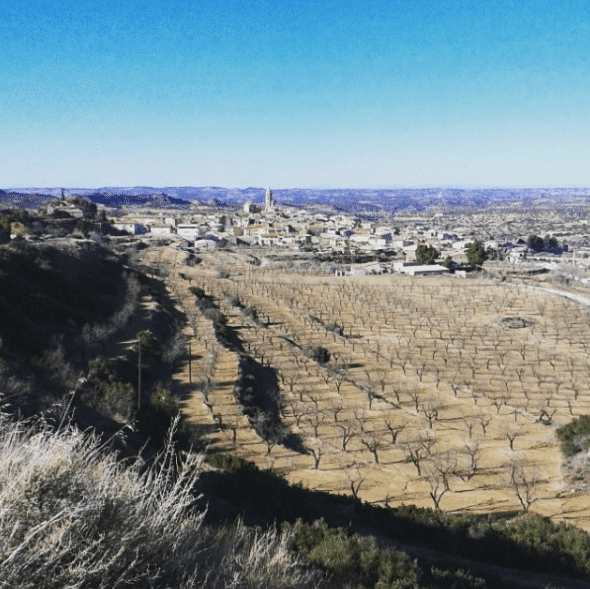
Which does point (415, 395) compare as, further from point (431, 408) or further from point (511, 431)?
point (511, 431)

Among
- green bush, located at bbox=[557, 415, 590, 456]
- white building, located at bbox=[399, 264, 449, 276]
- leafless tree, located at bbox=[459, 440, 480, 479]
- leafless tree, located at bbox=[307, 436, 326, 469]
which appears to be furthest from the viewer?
white building, located at bbox=[399, 264, 449, 276]

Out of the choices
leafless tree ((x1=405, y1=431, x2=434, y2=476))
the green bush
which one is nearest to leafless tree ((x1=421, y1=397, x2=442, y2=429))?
leafless tree ((x1=405, y1=431, x2=434, y2=476))

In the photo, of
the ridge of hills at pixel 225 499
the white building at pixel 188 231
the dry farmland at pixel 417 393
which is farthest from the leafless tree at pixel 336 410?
the white building at pixel 188 231

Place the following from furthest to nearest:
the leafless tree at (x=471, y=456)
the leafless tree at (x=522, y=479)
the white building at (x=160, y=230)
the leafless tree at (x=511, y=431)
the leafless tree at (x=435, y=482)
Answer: the white building at (x=160, y=230) < the leafless tree at (x=511, y=431) < the leafless tree at (x=471, y=456) < the leafless tree at (x=522, y=479) < the leafless tree at (x=435, y=482)

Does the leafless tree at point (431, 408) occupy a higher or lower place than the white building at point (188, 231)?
lower

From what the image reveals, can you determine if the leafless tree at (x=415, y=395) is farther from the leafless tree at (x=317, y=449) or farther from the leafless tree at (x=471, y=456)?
the leafless tree at (x=317, y=449)

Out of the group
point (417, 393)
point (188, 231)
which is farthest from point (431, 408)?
point (188, 231)

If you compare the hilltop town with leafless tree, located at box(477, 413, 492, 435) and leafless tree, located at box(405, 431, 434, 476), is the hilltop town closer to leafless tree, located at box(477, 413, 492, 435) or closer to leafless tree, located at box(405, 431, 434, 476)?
leafless tree, located at box(477, 413, 492, 435)

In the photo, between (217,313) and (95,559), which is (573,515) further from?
(217,313)
